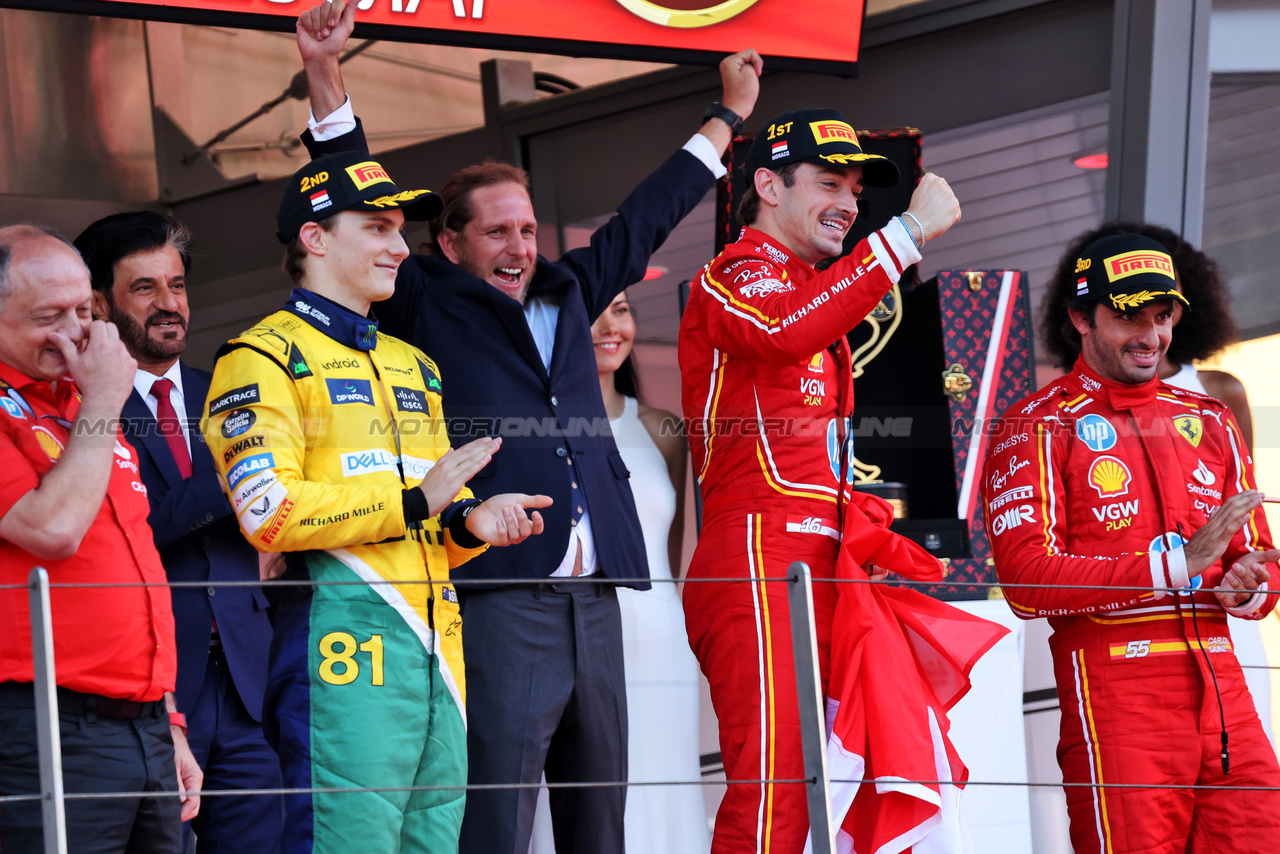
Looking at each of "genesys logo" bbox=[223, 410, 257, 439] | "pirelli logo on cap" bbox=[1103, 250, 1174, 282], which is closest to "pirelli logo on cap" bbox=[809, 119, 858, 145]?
"pirelli logo on cap" bbox=[1103, 250, 1174, 282]

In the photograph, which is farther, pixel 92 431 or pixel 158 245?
pixel 158 245

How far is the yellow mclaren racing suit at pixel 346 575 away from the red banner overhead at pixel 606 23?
→ 5.11 feet

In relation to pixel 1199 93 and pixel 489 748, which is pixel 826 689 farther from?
pixel 1199 93

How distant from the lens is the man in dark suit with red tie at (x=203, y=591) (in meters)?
2.57

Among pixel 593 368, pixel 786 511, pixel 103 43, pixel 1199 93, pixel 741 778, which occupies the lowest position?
pixel 741 778

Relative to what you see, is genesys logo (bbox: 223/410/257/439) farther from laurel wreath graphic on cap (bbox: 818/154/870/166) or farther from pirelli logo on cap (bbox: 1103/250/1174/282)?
pirelli logo on cap (bbox: 1103/250/1174/282)

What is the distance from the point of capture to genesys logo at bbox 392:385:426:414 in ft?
7.74

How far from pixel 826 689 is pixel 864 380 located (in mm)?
1495

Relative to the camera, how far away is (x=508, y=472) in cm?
254

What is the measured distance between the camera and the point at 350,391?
2.30m

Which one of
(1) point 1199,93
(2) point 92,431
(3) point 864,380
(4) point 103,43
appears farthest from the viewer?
(4) point 103,43

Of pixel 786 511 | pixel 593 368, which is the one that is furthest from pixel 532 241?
pixel 786 511

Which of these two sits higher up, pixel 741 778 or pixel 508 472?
pixel 508 472

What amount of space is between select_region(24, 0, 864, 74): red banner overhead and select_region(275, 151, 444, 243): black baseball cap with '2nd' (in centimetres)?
131
